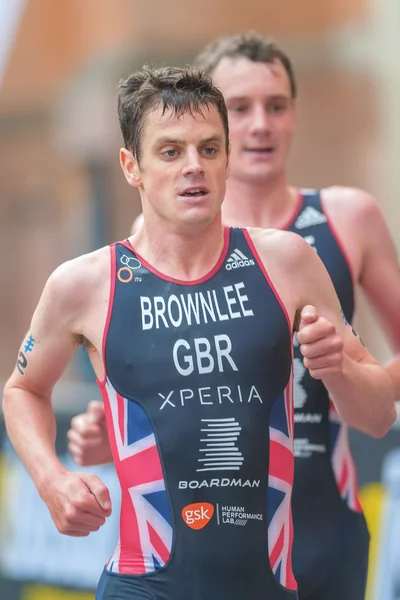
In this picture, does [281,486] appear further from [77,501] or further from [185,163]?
[185,163]

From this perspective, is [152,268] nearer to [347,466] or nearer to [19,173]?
[347,466]

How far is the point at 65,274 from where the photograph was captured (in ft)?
10.8

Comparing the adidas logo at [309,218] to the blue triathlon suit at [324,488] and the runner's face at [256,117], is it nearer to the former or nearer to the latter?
the blue triathlon suit at [324,488]

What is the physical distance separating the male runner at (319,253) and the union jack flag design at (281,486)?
612 millimetres

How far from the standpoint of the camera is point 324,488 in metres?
3.98

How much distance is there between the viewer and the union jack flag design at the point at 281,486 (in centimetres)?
321

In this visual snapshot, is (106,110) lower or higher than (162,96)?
higher

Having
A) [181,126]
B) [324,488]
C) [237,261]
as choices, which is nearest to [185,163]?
[181,126]

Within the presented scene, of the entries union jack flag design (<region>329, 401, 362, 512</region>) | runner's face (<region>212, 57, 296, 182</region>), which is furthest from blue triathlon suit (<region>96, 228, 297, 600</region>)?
runner's face (<region>212, 57, 296, 182</region>)

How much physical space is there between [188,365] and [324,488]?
106 cm

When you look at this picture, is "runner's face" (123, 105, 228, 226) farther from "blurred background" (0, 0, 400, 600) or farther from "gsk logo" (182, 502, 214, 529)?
"blurred background" (0, 0, 400, 600)

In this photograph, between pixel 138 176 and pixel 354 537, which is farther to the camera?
pixel 354 537

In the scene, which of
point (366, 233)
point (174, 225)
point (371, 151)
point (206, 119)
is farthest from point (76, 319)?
point (371, 151)

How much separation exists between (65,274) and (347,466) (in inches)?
56.3
